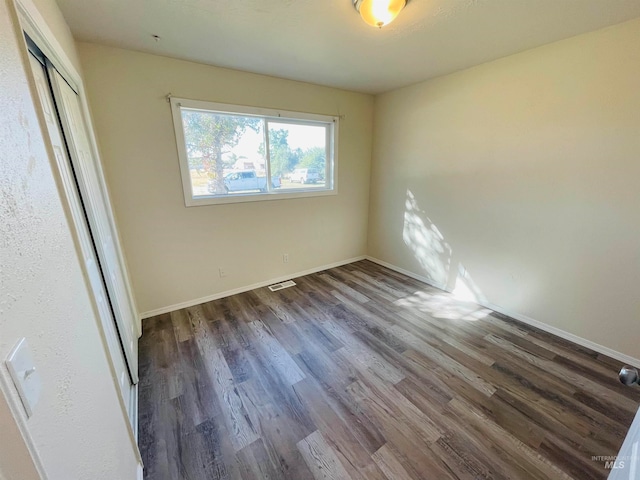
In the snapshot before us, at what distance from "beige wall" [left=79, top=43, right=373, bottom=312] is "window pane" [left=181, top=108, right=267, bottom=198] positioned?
168 mm

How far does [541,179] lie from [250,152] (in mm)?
2871

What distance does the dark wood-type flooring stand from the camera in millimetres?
1378

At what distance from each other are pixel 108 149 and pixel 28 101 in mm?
1846

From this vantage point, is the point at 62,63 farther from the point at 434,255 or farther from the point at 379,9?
the point at 434,255

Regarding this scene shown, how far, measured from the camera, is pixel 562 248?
2262mm

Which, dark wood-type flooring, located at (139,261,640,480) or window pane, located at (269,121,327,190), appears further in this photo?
window pane, located at (269,121,327,190)

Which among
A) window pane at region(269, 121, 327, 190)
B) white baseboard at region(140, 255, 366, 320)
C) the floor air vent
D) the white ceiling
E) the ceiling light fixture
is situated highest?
the white ceiling

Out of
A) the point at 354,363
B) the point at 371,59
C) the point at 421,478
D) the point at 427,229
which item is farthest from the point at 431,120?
the point at 421,478

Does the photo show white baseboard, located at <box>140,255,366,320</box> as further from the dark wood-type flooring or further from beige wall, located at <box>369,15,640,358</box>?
beige wall, located at <box>369,15,640,358</box>

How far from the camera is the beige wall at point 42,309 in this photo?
1.59ft

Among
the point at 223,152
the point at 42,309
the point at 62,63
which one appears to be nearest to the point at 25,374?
the point at 42,309

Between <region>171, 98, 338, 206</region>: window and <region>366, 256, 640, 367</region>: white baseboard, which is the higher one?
<region>171, 98, 338, 206</region>: window

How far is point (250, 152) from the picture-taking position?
2975 mm

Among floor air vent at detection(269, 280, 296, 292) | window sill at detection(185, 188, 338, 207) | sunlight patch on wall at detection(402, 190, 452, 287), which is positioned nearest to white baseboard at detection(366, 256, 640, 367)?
sunlight patch on wall at detection(402, 190, 452, 287)
